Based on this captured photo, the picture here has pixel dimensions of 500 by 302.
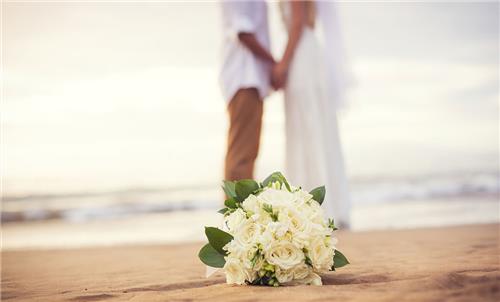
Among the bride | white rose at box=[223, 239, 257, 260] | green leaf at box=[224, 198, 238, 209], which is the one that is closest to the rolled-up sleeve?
the bride

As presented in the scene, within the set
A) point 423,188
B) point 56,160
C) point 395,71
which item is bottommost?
point 423,188

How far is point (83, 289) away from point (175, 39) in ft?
28.5

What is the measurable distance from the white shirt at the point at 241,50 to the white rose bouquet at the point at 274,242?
7.24 ft

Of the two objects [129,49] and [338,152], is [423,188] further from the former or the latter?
[338,152]

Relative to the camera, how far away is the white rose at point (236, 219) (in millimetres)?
2176

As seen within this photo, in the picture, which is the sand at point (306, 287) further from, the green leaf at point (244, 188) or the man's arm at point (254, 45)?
the man's arm at point (254, 45)

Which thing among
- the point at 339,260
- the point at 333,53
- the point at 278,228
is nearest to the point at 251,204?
the point at 278,228

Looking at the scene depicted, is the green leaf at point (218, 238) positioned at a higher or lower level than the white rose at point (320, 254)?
higher

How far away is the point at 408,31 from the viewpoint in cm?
1166

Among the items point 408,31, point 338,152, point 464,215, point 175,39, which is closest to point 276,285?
point 338,152

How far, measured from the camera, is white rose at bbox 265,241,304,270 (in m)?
2.08

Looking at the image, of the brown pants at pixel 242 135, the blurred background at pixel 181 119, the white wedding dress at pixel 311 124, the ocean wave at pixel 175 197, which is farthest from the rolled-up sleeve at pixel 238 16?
the ocean wave at pixel 175 197

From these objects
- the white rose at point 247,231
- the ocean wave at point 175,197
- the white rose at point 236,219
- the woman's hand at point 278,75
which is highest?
the woman's hand at point 278,75

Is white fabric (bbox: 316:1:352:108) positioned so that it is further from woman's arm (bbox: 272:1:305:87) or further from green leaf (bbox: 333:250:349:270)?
green leaf (bbox: 333:250:349:270)
